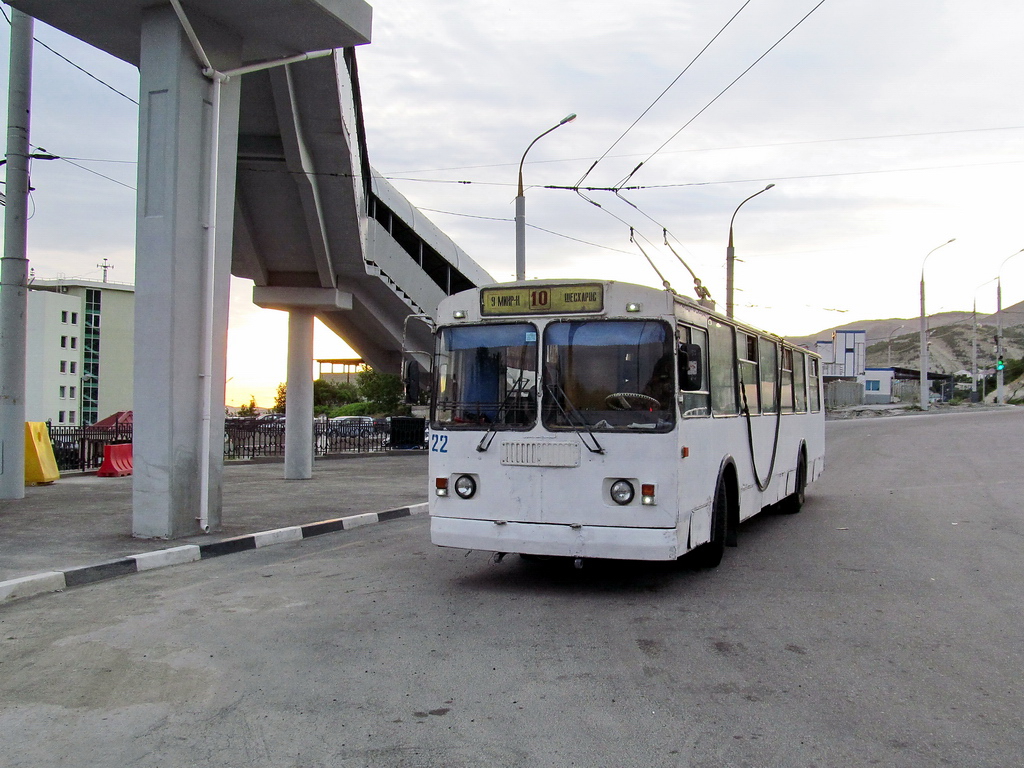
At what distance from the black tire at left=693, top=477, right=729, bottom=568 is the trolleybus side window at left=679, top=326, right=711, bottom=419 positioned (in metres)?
0.87

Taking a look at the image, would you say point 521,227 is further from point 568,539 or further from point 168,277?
point 568,539

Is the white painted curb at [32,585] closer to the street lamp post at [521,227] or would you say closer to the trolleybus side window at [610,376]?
the trolleybus side window at [610,376]

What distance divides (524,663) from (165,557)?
16.8 feet

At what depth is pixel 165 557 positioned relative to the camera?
9.07 meters

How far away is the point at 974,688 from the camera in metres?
4.95

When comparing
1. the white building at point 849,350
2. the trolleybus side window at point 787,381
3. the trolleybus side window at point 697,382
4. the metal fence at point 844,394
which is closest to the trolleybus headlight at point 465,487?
the trolleybus side window at point 697,382

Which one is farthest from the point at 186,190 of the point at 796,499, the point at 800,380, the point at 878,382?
the point at 878,382

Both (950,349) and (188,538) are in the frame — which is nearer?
(188,538)

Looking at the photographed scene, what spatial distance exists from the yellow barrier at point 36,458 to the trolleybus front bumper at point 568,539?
11826mm

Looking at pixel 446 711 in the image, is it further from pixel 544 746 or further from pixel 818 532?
pixel 818 532

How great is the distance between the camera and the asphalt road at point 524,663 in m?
4.12

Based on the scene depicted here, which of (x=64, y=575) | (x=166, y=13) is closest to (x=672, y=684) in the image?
(x=64, y=575)

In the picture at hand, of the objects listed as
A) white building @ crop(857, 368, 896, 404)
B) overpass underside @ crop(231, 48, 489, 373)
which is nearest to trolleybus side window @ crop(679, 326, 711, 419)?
overpass underside @ crop(231, 48, 489, 373)

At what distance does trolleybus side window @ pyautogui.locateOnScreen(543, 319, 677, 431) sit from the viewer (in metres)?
7.19
